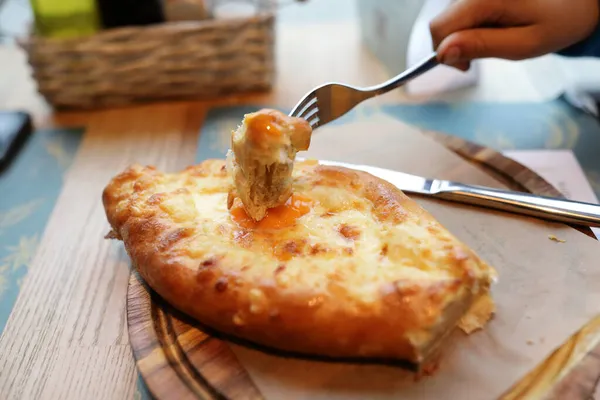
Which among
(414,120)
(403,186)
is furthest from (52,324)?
(414,120)

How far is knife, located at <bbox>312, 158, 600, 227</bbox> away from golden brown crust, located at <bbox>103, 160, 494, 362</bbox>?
0.64 ft

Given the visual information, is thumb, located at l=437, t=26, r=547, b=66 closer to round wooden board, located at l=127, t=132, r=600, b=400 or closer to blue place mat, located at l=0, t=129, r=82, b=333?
round wooden board, located at l=127, t=132, r=600, b=400

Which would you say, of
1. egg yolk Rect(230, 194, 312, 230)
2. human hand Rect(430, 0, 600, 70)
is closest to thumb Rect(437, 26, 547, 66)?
human hand Rect(430, 0, 600, 70)

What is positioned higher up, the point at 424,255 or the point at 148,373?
the point at 424,255

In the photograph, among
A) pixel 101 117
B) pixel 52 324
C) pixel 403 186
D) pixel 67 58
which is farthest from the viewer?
pixel 101 117

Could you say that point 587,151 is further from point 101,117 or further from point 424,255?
point 101,117

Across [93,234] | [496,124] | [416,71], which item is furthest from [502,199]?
Answer: [93,234]

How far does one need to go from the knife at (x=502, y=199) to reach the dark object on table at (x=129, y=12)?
1131 mm

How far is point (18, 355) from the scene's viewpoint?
46.6 inches

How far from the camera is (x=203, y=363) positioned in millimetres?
985

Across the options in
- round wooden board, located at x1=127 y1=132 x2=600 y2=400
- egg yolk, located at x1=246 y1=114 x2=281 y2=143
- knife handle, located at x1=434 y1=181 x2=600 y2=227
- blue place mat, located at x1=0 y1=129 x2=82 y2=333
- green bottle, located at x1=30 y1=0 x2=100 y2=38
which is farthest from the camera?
green bottle, located at x1=30 y1=0 x2=100 y2=38

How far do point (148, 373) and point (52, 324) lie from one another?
0.42m

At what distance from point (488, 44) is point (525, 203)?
1.68 feet

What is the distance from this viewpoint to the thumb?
58.6 inches
